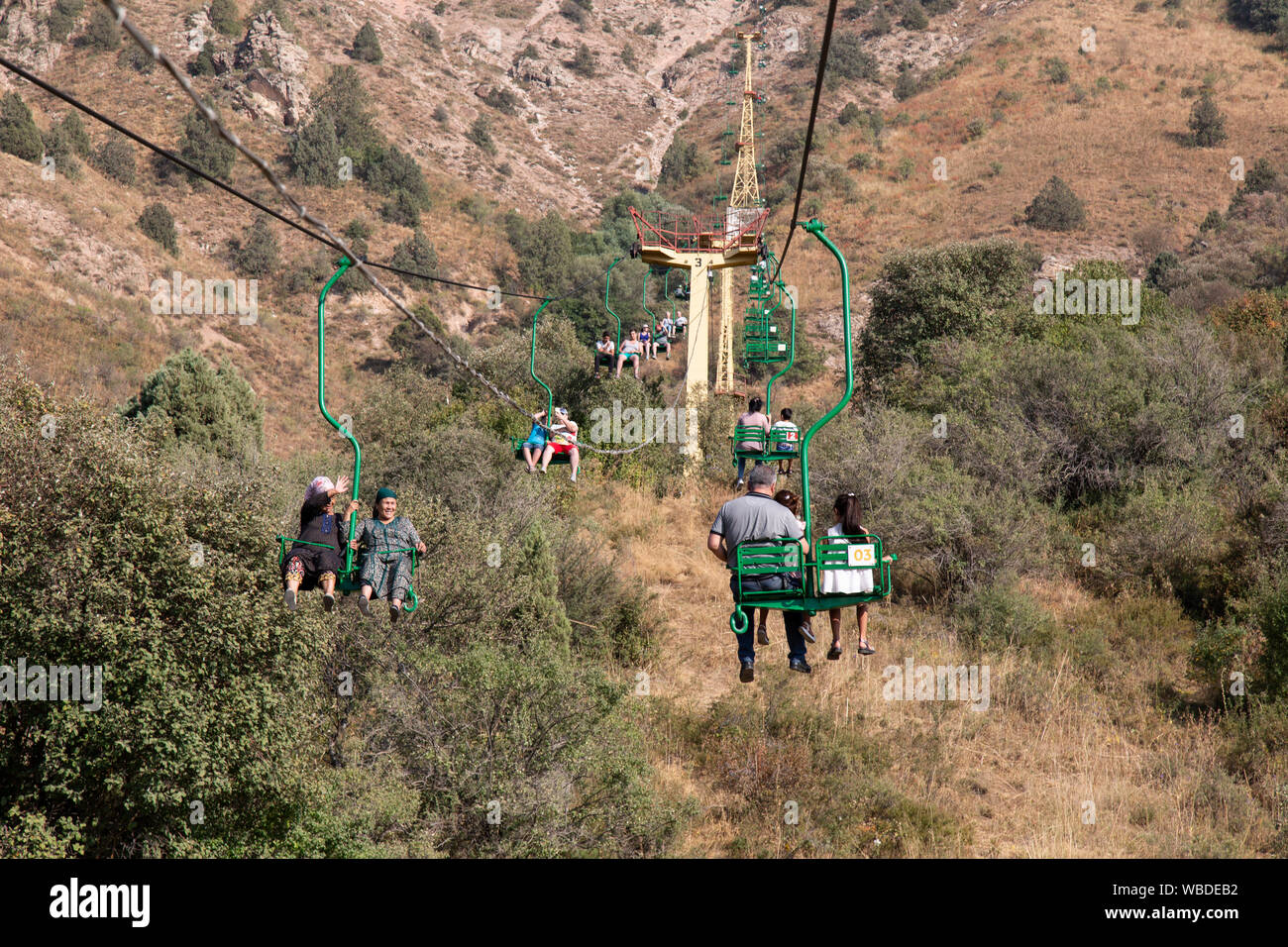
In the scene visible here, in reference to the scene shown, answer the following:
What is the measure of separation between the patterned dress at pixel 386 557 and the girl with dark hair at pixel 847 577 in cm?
426

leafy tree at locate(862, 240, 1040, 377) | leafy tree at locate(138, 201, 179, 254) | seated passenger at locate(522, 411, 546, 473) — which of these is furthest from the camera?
leafy tree at locate(138, 201, 179, 254)

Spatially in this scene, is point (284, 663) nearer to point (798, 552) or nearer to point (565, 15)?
point (798, 552)

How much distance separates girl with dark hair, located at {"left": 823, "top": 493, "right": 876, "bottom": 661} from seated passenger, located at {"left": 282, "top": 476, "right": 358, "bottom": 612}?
4.76 metres

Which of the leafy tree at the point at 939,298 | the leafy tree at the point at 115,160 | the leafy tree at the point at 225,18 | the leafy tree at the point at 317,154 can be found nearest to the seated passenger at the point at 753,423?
the leafy tree at the point at 939,298

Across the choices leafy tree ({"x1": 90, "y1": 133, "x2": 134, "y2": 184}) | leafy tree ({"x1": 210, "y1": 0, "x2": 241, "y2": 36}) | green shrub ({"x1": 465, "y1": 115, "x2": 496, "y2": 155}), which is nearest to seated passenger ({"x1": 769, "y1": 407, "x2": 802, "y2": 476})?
leafy tree ({"x1": 90, "y1": 133, "x2": 134, "y2": 184})

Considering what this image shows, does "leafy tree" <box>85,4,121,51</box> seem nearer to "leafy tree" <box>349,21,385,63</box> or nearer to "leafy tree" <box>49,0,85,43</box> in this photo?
"leafy tree" <box>49,0,85,43</box>

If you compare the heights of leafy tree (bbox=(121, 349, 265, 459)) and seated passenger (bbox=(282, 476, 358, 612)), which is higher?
leafy tree (bbox=(121, 349, 265, 459))

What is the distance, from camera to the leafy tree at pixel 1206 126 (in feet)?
211

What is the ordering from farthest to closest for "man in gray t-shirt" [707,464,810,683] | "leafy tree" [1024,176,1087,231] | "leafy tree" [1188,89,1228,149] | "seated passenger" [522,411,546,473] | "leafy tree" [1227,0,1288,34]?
1. "leafy tree" [1227,0,1288,34]
2. "leafy tree" [1188,89,1228,149]
3. "leafy tree" [1024,176,1087,231]
4. "seated passenger" [522,411,546,473]
5. "man in gray t-shirt" [707,464,810,683]

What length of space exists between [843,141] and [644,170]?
24.5 metres

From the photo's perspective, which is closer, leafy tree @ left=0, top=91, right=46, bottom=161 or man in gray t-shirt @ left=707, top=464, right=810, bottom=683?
man in gray t-shirt @ left=707, top=464, right=810, bottom=683

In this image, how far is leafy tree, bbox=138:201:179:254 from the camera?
56656mm

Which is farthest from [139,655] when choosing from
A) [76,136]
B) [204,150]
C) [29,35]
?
[29,35]

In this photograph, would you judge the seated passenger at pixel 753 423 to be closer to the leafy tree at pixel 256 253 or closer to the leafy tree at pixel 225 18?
the leafy tree at pixel 256 253
